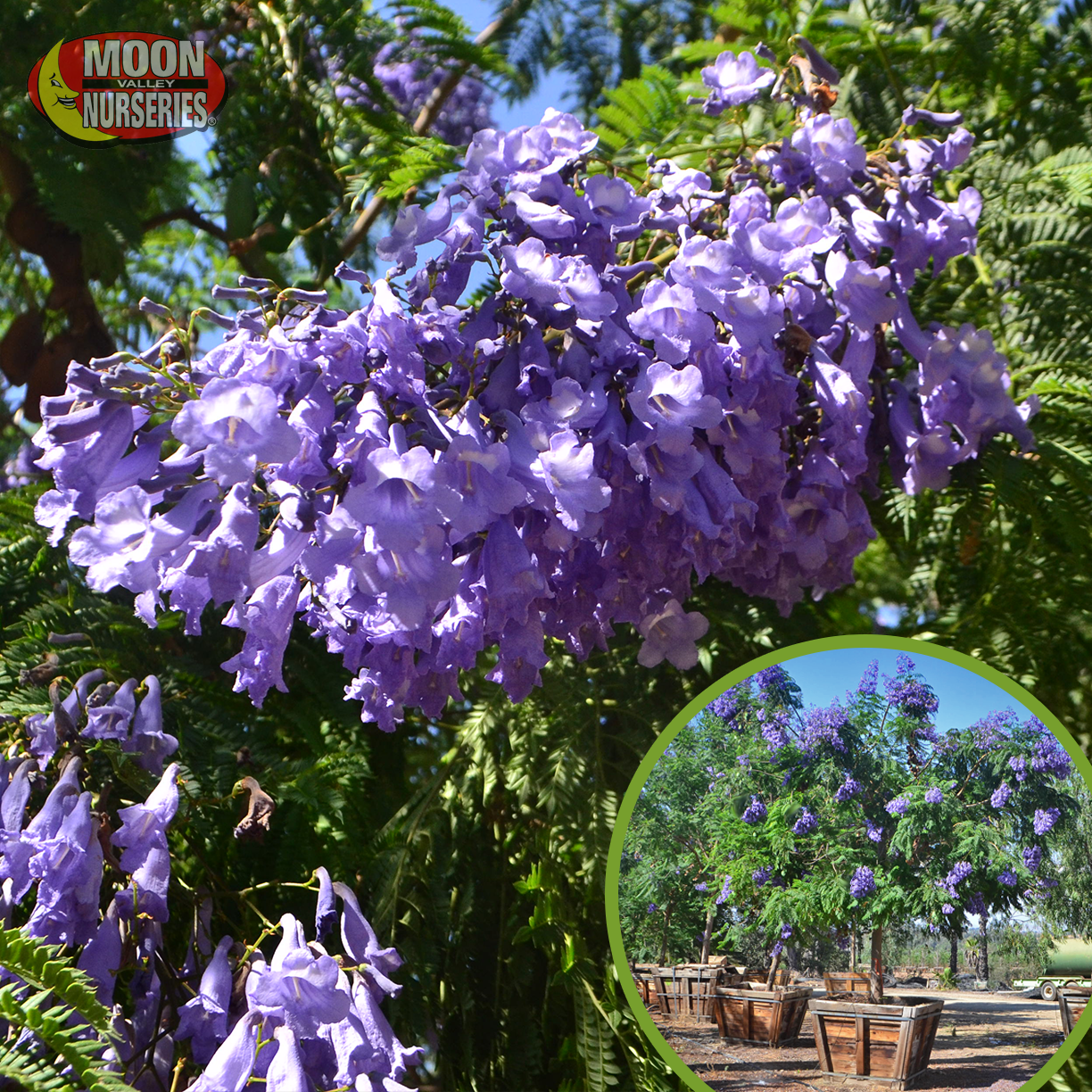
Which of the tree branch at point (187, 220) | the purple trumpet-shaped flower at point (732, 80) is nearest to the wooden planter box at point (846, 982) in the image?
the purple trumpet-shaped flower at point (732, 80)

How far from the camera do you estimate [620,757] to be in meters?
1.18

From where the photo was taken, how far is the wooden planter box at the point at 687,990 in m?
0.88

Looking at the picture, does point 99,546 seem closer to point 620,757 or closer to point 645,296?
point 645,296

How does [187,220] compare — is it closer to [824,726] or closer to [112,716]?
[112,716]

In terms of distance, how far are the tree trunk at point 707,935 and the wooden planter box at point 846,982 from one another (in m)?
0.09

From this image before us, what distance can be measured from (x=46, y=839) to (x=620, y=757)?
1.84 feet

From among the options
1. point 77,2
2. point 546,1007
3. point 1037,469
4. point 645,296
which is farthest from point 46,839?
point 77,2

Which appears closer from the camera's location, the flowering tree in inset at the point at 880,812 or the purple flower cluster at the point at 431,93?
the flowering tree in inset at the point at 880,812

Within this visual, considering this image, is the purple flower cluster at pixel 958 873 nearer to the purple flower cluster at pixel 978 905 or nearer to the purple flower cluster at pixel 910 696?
the purple flower cluster at pixel 978 905

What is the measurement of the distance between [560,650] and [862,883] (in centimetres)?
45

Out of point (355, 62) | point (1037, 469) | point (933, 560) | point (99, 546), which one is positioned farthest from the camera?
point (355, 62)

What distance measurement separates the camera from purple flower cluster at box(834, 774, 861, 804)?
2.95 feet

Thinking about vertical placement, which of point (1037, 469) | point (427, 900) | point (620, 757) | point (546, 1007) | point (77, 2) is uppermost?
point (77, 2)

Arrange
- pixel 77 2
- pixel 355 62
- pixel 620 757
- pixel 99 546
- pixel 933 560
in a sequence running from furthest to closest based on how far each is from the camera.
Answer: pixel 355 62 → pixel 77 2 → pixel 933 560 → pixel 620 757 → pixel 99 546
